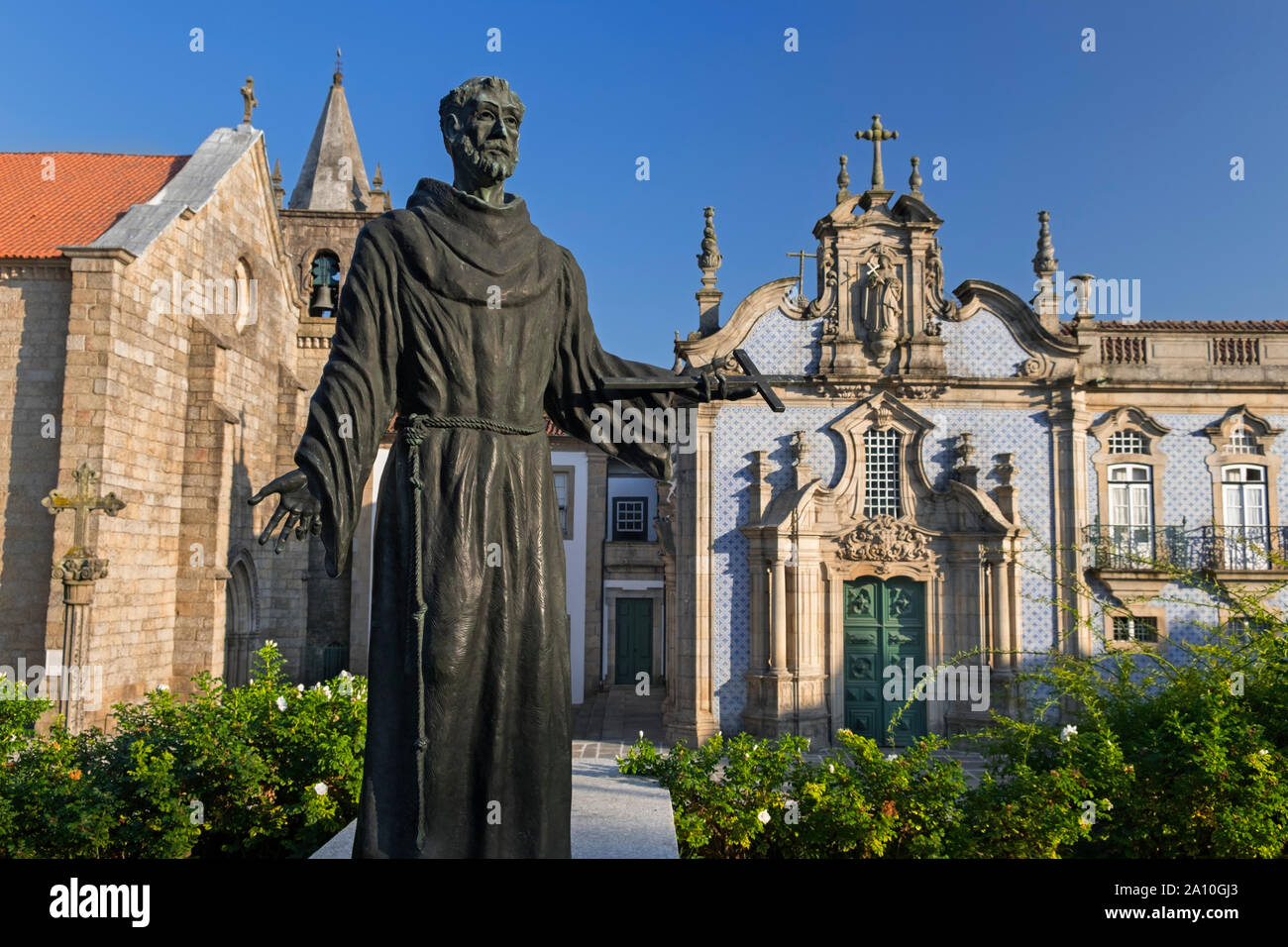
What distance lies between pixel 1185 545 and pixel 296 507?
19.0 metres

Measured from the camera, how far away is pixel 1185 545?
59.5 ft

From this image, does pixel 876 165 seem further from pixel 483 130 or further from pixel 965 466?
pixel 483 130

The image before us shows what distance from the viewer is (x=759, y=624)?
17.8m

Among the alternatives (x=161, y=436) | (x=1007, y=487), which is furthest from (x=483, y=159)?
(x=161, y=436)

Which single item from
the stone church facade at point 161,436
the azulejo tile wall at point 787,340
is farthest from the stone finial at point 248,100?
Answer: the azulejo tile wall at point 787,340

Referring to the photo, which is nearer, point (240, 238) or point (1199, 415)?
point (1199, 415)

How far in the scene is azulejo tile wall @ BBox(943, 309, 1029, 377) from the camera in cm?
1858

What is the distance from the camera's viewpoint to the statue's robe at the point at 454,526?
10.4 ft

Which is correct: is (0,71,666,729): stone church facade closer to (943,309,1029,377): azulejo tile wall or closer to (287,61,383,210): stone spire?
(287,61,383,210): stone spire

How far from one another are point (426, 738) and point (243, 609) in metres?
20.1

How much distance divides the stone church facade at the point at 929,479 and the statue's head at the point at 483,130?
14575mm

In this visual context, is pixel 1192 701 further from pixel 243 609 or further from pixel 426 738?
pixel 243 609
